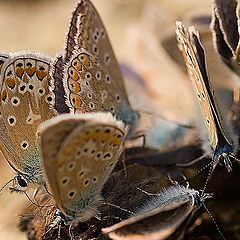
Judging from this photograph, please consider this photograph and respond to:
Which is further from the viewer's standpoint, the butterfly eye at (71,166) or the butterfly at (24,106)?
the butterfly at (24,106)

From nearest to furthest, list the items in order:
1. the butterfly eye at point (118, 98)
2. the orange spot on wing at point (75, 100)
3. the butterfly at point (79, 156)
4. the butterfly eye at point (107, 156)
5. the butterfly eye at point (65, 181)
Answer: the butterfly at point (79, 156) < the butterfly eye at point (65, 181) < the butterfly eye at point (107, 156) < the orange spot on wing at point (75, 100) < the butterfly eye at point (118, 98)

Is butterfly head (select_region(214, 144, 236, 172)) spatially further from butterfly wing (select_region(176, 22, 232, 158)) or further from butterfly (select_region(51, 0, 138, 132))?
butterfly (select_region(51, 0, 138, 132))

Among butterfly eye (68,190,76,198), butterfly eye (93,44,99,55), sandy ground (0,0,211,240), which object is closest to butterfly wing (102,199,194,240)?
butterfly eye (68,190,76,198)

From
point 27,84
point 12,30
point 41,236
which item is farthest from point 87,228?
point 12,30

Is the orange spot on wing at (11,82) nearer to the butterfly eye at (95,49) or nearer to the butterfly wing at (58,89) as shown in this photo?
the butterfly wing at (58,89)

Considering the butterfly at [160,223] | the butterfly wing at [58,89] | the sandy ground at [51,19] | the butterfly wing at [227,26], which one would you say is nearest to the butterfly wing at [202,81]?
the butterfly wing at [227,26]

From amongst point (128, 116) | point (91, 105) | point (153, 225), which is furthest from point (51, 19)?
point (153, 225)
